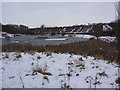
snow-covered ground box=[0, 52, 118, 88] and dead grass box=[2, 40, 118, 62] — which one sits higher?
dead grass box=[2, 40, 118, 62]

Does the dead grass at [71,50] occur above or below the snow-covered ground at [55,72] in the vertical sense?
above

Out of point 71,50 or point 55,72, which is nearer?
point 55,72

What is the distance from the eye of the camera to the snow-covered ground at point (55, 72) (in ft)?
15.2

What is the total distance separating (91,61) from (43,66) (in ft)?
7.23

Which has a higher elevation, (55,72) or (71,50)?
(71,50)

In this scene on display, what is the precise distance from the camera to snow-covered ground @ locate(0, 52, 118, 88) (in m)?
4.62

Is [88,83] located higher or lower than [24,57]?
lower

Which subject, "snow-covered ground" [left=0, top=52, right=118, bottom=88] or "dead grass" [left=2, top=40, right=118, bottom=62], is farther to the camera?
"dead grass" [left=2, top=40, right=118, bottom=62]

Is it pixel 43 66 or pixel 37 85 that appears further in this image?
pixel 43 66

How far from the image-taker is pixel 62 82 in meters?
4.68

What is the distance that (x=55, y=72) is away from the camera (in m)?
5.33

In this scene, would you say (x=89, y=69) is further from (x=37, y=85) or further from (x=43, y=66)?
(x=37, y=85)

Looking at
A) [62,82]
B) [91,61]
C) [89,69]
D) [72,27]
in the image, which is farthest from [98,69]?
[72,27]

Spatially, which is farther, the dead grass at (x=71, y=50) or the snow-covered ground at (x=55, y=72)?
the dead grass at (x=71, y=50)
